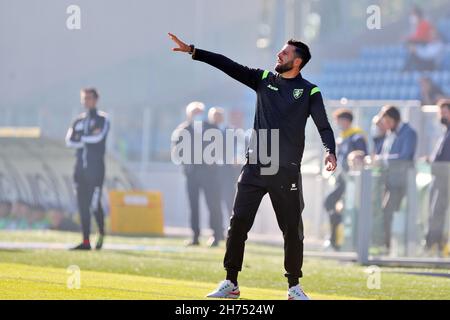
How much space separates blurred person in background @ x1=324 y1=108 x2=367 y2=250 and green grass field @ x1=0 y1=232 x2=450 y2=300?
0.56 m

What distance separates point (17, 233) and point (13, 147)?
12.0ft

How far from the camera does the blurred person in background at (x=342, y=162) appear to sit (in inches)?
655

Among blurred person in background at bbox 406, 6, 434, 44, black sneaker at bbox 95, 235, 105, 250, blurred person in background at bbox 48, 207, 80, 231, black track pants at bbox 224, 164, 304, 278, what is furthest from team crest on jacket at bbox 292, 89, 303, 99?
blurred person in background at bbox 406, 6, 434, 44

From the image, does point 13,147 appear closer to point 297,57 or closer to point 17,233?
point 17,233

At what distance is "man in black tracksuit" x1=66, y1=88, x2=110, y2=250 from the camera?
17094 mm

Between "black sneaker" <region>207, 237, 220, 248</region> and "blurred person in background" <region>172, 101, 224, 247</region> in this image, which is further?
"blurred person in background" <region>172, 101, 224, 247</region>

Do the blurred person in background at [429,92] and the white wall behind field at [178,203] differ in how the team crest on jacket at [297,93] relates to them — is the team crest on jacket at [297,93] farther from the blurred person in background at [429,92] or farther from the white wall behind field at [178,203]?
the blurred person in background at [429,92]

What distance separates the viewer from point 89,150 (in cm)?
1709

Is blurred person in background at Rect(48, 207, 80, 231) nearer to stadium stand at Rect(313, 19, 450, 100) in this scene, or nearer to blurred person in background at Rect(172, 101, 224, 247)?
blurred person in background at Rect(172, 101, 224, 247)

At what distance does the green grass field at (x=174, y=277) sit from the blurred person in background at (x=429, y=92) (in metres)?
9.16

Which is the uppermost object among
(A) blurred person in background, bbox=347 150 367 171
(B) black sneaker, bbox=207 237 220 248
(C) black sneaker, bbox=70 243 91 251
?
(A) blurred person in background, bbox=347 150 367 171

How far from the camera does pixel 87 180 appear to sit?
17.2m

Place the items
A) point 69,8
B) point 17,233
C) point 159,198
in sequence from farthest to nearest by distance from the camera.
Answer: point 69,8 < point 159,198 < point 17,233
